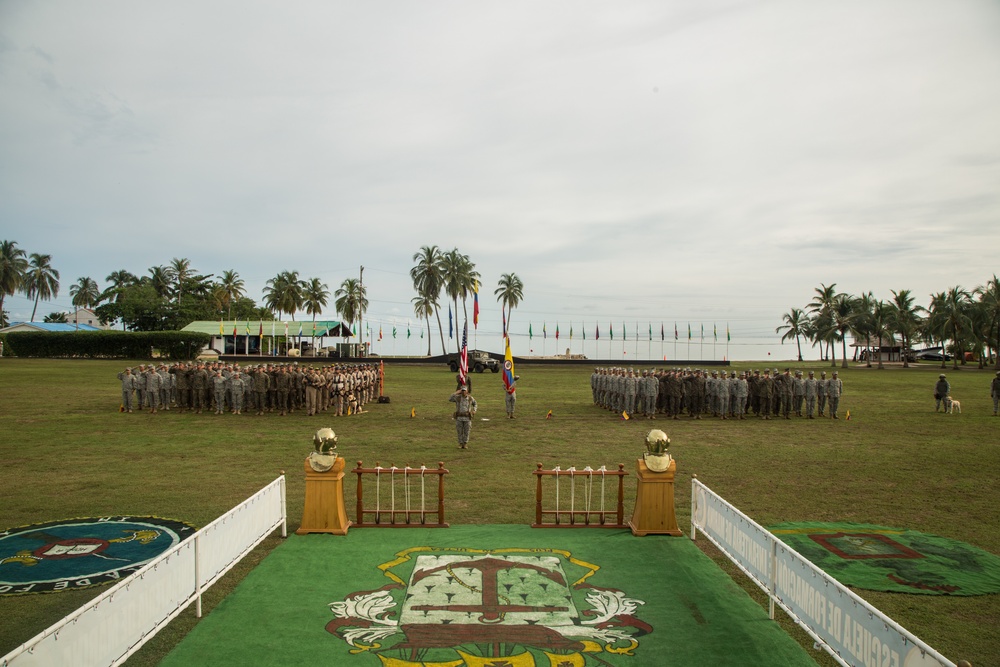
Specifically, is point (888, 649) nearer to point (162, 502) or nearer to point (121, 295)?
point (162, 502)

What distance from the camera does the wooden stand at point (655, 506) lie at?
8703mm

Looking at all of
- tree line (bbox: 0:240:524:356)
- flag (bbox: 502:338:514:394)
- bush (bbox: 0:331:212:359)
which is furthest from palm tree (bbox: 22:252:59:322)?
flag (bbox: 502:338:514:394)

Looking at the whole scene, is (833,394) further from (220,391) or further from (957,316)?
(957,316)

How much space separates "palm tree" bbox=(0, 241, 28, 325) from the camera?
82375mm

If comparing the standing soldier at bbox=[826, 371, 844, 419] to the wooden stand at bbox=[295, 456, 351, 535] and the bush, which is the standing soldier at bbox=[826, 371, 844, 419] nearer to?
the wooden stand at bbox=[295, 456, 351, 535]

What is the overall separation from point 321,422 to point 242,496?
380 inches

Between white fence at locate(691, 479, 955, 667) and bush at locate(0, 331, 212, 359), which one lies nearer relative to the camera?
white fence at locate(691, 479, 955, 667)

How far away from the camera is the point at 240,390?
72.4 feet

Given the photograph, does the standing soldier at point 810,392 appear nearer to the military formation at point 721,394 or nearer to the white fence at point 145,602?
the military formation at point 721,394

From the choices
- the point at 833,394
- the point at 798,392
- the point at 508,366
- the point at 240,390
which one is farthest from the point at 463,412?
the point at 833,394

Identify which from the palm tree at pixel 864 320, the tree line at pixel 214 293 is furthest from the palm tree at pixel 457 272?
the palm tree at pixel 864 320

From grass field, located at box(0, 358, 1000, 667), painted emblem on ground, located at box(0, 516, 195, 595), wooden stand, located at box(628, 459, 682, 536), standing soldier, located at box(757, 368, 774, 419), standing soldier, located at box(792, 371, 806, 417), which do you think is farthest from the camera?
standing soldier, located at box(792, 371, 806, 417)

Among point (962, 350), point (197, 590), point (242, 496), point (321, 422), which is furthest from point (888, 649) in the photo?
point (962, 350)

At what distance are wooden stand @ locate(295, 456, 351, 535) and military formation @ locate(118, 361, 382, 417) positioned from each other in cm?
1344
